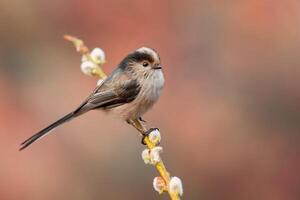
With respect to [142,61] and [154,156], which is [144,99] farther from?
[154,156]

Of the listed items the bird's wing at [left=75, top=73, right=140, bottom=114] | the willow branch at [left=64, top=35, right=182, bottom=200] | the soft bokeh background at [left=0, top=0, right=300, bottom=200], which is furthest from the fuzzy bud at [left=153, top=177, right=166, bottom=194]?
the soft bokeh background at [left=0, top=0, right=300, bottom=200]

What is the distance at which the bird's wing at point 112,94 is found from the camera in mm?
4176

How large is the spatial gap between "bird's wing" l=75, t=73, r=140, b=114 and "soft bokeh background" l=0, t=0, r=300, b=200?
3638 mm

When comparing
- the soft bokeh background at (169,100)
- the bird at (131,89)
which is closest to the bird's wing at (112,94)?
the bird at (131,89)

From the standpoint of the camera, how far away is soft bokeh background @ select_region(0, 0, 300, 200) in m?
9.30

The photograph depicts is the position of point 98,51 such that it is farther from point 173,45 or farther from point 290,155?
point 173,45

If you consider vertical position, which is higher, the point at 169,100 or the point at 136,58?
the point at 169,100

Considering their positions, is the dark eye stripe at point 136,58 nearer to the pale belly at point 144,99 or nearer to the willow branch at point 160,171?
the pale belly at point 144,99

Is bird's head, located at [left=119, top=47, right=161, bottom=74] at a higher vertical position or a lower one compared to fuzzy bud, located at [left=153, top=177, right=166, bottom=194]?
higher

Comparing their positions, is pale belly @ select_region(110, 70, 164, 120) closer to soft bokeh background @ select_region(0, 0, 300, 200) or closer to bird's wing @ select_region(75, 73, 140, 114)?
bird's wing @ select_region(75, 73, 140, 114)

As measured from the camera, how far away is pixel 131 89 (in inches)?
174

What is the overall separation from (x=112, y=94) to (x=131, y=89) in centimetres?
17

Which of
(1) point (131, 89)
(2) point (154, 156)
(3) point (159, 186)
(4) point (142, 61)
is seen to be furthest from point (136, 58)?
(3) point (159, 186)

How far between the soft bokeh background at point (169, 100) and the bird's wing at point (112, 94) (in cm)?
364
